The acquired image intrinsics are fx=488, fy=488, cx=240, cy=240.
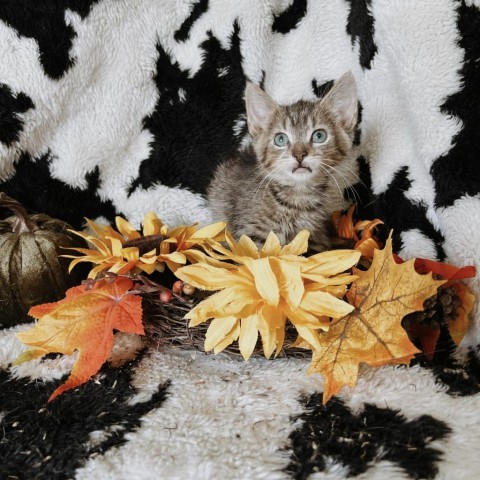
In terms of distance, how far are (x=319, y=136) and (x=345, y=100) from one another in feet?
0.32

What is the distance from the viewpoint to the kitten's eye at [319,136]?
115 centimetres

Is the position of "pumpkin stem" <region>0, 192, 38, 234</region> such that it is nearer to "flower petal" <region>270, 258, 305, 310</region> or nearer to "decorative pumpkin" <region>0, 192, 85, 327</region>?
"decorative pumpkin" <region>0, 192, 85, 327</region>

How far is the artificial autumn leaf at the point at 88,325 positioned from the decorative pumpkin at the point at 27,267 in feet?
0.66

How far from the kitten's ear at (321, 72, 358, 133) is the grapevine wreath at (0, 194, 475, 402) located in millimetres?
337

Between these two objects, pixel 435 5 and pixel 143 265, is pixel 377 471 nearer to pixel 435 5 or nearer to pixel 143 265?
pixel 143 265

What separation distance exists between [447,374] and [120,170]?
96cm

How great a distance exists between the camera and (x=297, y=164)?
109cm

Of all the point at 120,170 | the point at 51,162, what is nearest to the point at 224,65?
the point at 120,170

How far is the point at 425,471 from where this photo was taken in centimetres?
63

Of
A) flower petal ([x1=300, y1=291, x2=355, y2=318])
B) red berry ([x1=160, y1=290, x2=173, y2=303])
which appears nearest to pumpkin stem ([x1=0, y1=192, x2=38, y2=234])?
red berry ([x1=160, y1=290, x2=173, y2=303])

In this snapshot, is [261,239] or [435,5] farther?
[261,239]

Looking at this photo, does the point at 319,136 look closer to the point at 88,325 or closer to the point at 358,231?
the point at 358,231

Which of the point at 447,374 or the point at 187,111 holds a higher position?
the point at 187,111

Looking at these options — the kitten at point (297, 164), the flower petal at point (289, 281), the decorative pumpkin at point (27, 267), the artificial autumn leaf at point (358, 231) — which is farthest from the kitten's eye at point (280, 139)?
the decorative pumpkin at point (27, 267)
